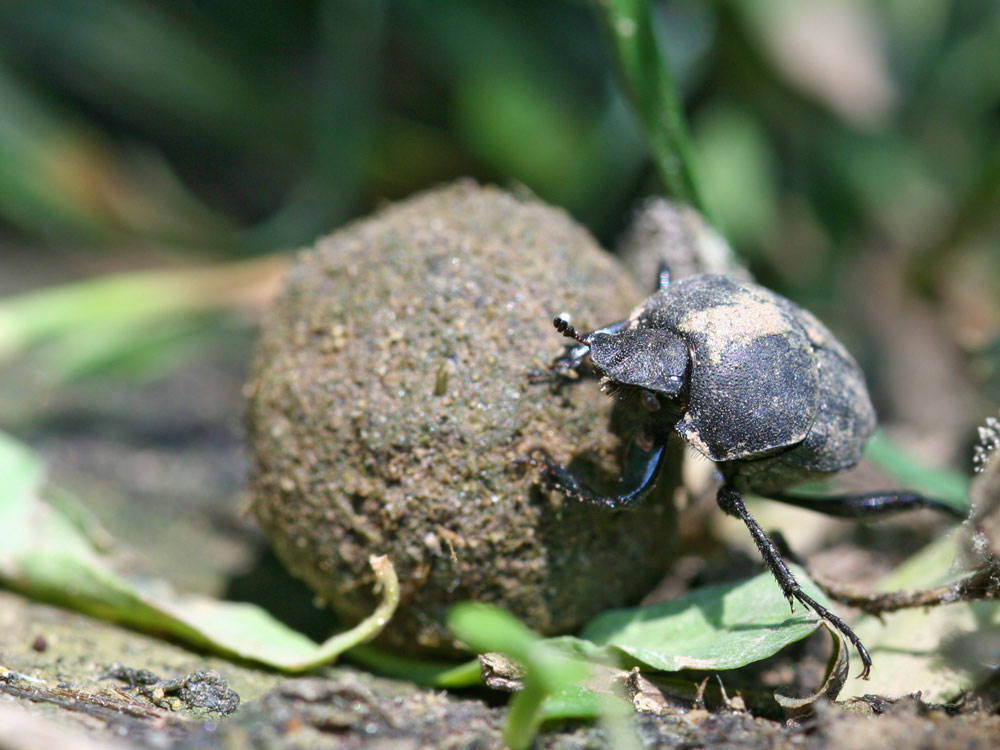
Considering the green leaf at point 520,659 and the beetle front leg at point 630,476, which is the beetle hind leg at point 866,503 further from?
the green leaf at point 520,659

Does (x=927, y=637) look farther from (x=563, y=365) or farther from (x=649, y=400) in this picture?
(x=563, y=365)

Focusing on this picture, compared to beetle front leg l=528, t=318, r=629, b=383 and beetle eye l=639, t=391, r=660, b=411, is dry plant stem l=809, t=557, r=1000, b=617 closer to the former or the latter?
beetle eye l=639, t=391, r=660, b=411

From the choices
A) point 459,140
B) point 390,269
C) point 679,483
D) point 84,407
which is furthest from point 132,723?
point 459,140

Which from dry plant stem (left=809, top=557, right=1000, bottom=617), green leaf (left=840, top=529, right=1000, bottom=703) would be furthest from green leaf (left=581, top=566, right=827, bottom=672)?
green leaf (left=840, top=529, right=1000, bottom=703)

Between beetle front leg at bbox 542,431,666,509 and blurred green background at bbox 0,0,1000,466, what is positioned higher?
blurred green background at bbox 0,0,1000,466

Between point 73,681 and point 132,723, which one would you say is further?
point 73,681

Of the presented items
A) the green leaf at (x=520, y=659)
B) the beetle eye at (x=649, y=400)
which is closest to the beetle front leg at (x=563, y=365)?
the beetle eye at (x=649, y=400)

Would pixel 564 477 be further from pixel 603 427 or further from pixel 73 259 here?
pixel 73 259
